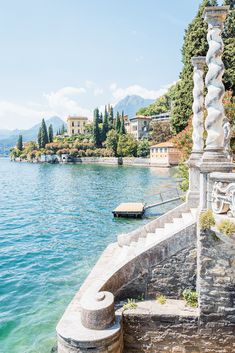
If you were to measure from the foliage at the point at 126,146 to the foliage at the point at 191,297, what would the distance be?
80277mm

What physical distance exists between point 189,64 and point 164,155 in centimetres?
4843

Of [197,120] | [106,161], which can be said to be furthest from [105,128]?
[197,120]

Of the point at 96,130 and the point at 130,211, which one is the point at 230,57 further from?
the point at 96,130

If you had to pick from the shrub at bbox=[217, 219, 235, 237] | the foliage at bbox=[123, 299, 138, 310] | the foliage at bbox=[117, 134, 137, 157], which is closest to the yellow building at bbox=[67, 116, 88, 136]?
the foliage at bbox=[117, 134, 137, 157]

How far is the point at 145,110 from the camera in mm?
124188

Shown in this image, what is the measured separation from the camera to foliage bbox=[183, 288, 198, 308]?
6395 millimetres

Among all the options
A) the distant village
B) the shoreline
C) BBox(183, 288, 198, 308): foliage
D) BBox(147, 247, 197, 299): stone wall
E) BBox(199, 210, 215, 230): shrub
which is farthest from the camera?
the shoreline

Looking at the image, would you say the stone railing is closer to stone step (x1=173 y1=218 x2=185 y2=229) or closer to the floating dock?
stone step (x1=173 y1=218 x2=185 y2=229)

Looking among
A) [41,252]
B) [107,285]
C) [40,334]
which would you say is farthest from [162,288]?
[41,252]

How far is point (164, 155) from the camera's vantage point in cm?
7231

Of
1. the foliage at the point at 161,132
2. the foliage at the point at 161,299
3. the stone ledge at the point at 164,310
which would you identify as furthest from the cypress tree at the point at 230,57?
the foliage at the point at 161,132

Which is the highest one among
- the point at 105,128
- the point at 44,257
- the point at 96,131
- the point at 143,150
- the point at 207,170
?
the point at 105,128

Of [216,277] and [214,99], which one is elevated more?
[214,99]

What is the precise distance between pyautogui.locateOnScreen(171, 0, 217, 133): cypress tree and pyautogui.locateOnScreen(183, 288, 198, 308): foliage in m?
20.0
